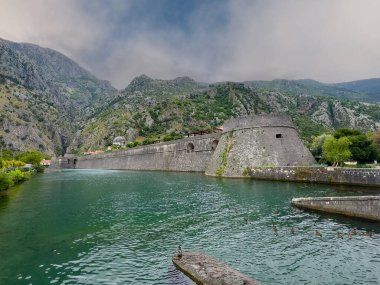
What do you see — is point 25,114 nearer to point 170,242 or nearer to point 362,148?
point 362,148

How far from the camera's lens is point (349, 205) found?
72.1 ft

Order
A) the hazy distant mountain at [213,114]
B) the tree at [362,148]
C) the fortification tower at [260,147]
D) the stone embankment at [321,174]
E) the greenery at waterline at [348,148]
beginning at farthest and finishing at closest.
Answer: the hazy distant mountain at [213,114] < the tree at [362,148] < the fortification tower at [260,147] < the greenery at waterline at [348,148] < the stone embankment at [321,174]

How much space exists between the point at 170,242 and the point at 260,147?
3545 cm

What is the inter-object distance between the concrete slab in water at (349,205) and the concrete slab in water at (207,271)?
13.3 meters

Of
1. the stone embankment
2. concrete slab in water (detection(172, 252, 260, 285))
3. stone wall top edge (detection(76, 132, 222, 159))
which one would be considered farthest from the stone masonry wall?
concrete slab in water (detection(172, 252, 260, 285))

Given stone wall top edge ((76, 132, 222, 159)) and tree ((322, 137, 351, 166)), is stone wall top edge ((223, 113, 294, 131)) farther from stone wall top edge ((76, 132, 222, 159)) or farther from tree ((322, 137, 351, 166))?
stone wall top edge ((76, 132, 222, 159))

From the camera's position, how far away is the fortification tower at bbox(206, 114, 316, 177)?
48719mm

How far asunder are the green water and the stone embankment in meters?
3.66

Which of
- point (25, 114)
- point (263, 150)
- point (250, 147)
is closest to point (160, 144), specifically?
point (250, 147)

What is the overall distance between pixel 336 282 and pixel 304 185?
1073 inches

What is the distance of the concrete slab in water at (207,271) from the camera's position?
11.1m

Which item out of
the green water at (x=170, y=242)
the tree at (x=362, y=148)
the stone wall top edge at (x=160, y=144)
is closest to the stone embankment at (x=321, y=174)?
the green water at (x=170, y=242)

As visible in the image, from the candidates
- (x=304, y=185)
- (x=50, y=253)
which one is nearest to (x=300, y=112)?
(x=304, y=185)

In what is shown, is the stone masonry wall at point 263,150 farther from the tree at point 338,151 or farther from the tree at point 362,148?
the tree at point 362,148
